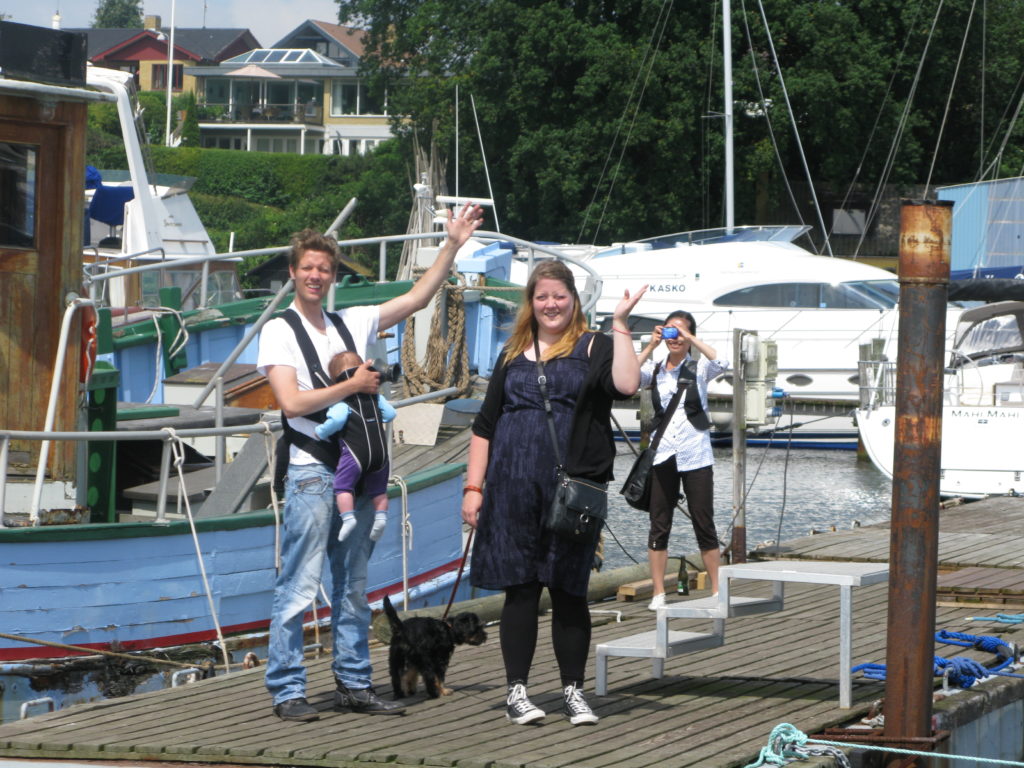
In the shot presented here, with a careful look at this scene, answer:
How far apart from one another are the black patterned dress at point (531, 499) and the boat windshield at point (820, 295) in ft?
69.9

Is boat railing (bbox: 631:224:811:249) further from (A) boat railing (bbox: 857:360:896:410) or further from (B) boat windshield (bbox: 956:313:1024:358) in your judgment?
(A) boat railing (bbox: 857:360:896:410)

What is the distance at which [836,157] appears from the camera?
4266 centimetres

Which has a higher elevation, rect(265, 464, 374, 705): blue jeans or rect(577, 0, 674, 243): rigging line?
rect(577, 0, 674, 243): rigging line

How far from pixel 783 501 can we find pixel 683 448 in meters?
7.07

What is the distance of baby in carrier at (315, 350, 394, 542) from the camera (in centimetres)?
548

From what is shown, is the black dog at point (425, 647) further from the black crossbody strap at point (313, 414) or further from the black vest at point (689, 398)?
the black vest at point (689, 398)

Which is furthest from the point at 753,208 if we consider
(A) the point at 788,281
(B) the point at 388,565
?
(B) the point at 388,565

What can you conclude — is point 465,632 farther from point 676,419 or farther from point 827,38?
point 827,38

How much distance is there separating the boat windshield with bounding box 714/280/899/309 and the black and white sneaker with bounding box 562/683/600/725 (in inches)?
839

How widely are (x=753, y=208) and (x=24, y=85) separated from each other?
1489 inches

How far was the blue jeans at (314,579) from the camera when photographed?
551 centimetres

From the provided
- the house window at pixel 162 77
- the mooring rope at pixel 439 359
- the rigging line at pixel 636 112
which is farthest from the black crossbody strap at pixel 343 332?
the house window at pixel 162 77

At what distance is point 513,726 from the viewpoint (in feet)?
18.4

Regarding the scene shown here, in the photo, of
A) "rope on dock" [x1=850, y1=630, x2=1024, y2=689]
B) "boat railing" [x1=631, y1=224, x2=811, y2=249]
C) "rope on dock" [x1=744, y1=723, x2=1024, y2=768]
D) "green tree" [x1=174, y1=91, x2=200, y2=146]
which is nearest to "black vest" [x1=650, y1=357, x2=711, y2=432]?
"rope on dock" [x1=850, y1=630, x2=1024, y2=689]
